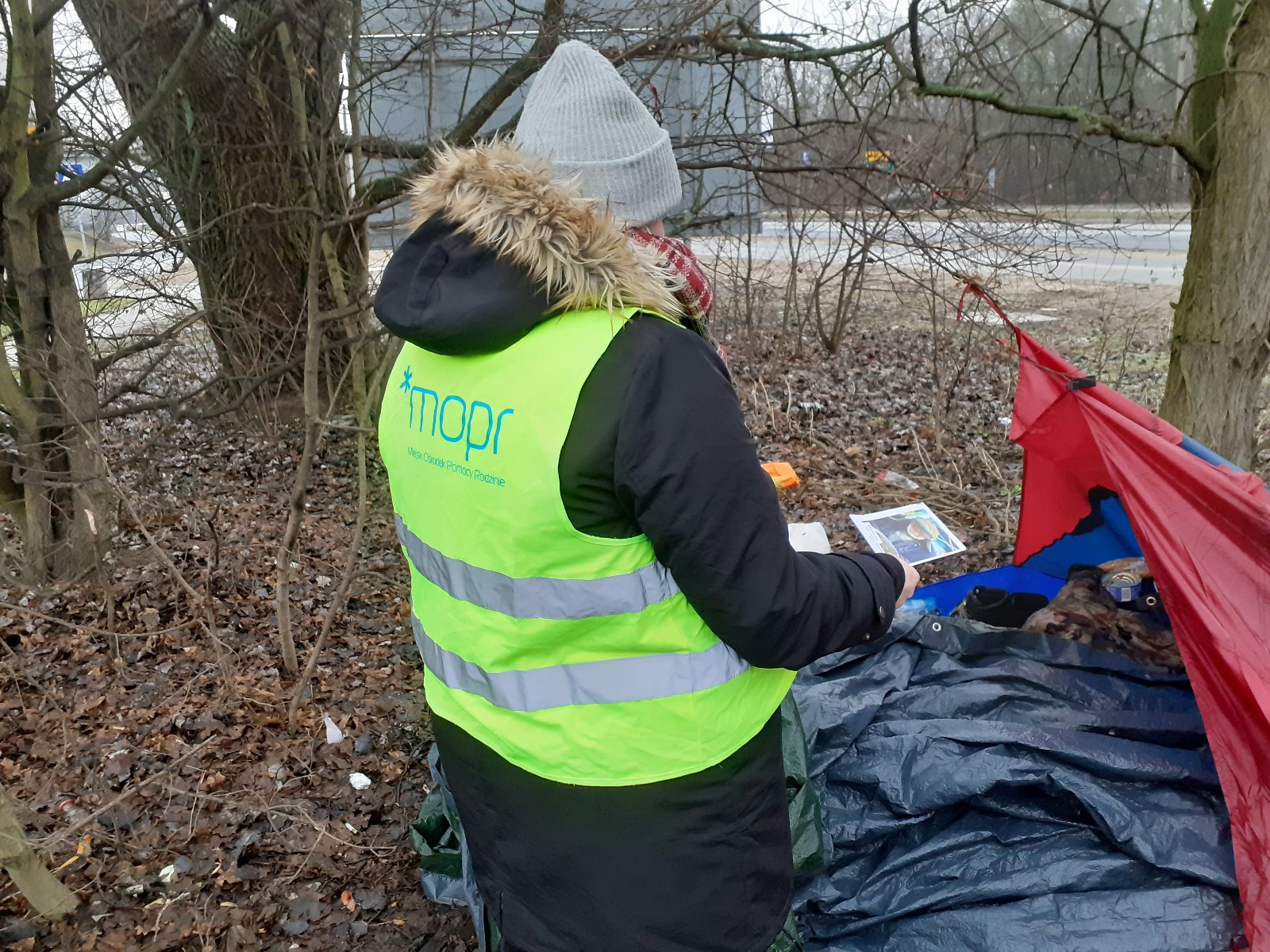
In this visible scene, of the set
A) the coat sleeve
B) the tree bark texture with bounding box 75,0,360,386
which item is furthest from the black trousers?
the tree bark texture with bounding box 75,0,360,386

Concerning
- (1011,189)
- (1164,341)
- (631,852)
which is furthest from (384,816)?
(1164,341)

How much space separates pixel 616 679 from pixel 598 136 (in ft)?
2.41

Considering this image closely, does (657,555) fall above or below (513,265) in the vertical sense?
below

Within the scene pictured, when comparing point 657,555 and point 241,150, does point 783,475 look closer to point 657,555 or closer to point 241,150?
point 241,150

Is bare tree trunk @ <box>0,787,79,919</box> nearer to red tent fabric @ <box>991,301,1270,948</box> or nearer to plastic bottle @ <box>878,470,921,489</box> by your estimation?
red tent fabric @ <box>991,301,1270,948</box>

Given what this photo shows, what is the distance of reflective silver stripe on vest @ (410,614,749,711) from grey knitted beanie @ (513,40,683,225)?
61cm

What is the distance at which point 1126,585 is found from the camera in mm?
2572

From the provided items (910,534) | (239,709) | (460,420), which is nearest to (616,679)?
(460,420)

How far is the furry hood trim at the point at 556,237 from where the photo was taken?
109cm

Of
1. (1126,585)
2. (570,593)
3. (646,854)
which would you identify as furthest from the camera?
(1126,585)

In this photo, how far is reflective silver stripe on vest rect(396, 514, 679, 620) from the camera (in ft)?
3.76

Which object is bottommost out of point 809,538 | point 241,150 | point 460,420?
point 809,538

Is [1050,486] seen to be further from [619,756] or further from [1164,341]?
[1164,341]

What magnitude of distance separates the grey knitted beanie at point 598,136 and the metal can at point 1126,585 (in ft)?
6.59
